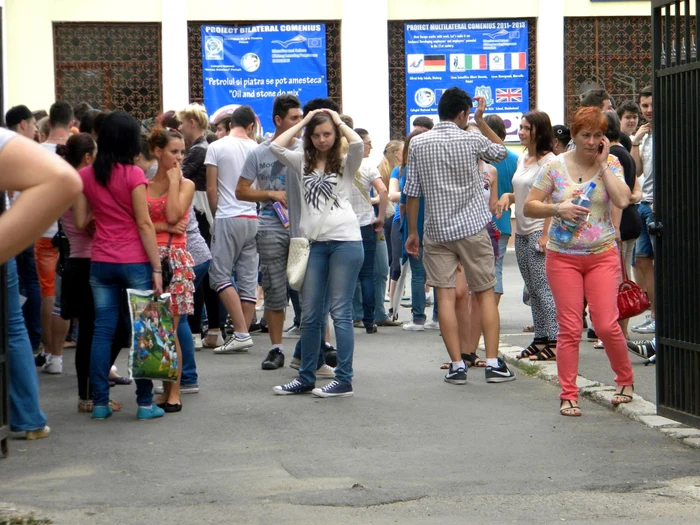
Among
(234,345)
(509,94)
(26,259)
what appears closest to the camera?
(26,259)

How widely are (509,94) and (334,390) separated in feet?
51.3

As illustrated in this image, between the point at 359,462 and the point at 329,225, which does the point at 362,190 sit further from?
the point at 359,462

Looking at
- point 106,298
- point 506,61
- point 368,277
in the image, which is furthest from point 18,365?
point 506,61

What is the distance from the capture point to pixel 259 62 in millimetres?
22797

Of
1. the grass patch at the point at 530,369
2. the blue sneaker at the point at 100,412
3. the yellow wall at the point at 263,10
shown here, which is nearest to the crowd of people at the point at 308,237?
the blue sneaker at the point at 100,412

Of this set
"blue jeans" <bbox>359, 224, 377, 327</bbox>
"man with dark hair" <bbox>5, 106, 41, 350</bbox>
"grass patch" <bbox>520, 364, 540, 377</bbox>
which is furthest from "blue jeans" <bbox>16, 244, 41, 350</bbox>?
"grass patch" <bbox>520, 364, 540, 377</bbox>

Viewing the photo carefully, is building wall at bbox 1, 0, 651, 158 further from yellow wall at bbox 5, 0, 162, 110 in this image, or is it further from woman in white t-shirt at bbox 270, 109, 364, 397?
woman in white t-shirt at bbox 270, 109, 364, 397

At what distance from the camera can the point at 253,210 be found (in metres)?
10.9

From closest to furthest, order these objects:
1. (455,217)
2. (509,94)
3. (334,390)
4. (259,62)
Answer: (334,390), (455,217), (259,62), (509,94)

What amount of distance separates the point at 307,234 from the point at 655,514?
360cm

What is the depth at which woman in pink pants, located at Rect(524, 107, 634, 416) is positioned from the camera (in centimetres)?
749

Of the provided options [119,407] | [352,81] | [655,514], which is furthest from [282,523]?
[352,81]

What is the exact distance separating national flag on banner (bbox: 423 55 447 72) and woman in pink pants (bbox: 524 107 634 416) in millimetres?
15482

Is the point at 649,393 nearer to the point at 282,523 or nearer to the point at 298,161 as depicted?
the point at 298,161
